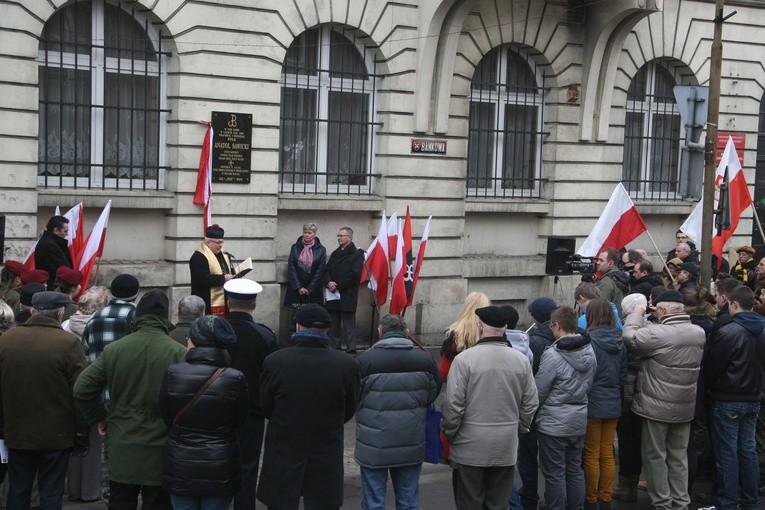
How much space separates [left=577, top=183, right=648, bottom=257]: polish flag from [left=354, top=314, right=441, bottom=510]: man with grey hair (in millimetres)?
4991

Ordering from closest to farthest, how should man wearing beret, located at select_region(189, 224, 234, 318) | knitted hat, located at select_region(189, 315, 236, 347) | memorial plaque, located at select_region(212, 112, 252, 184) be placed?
knitted hat, located at select_region(189, 315, 236, 347), man wearing beret, located at select_region(189, 224, 234, 318), memorial plaque, located at select_region(212, 112, 252, 184)

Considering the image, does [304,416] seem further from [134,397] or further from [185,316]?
[185,316]

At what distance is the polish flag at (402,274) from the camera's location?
12.7 metres

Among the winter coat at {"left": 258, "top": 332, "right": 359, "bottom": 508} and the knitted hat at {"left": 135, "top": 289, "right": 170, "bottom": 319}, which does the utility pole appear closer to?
the winter coat at {"left": 258, "top": 332, "right": 359, "bottom": 508}

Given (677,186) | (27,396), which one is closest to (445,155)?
(677,186)

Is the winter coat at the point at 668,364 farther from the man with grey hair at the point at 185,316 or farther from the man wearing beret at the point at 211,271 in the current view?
the man wearing beret at the point at 211,271

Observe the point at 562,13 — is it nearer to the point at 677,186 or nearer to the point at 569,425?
the point at 677,186

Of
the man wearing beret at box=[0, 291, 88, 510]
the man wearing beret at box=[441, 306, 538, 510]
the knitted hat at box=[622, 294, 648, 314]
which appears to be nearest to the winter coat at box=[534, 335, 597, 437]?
the man wearing beret at box=[441, 306, 538, 510]

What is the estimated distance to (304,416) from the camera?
6.47 m

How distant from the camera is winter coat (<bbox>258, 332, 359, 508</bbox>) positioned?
6457mm

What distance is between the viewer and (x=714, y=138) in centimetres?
1245

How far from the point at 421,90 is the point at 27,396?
30.9 ft

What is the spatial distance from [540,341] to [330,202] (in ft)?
23.3

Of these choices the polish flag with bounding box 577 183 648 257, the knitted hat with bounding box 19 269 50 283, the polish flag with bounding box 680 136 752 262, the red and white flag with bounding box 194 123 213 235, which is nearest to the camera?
the knitted hat with bounding box 19 269 50 283
